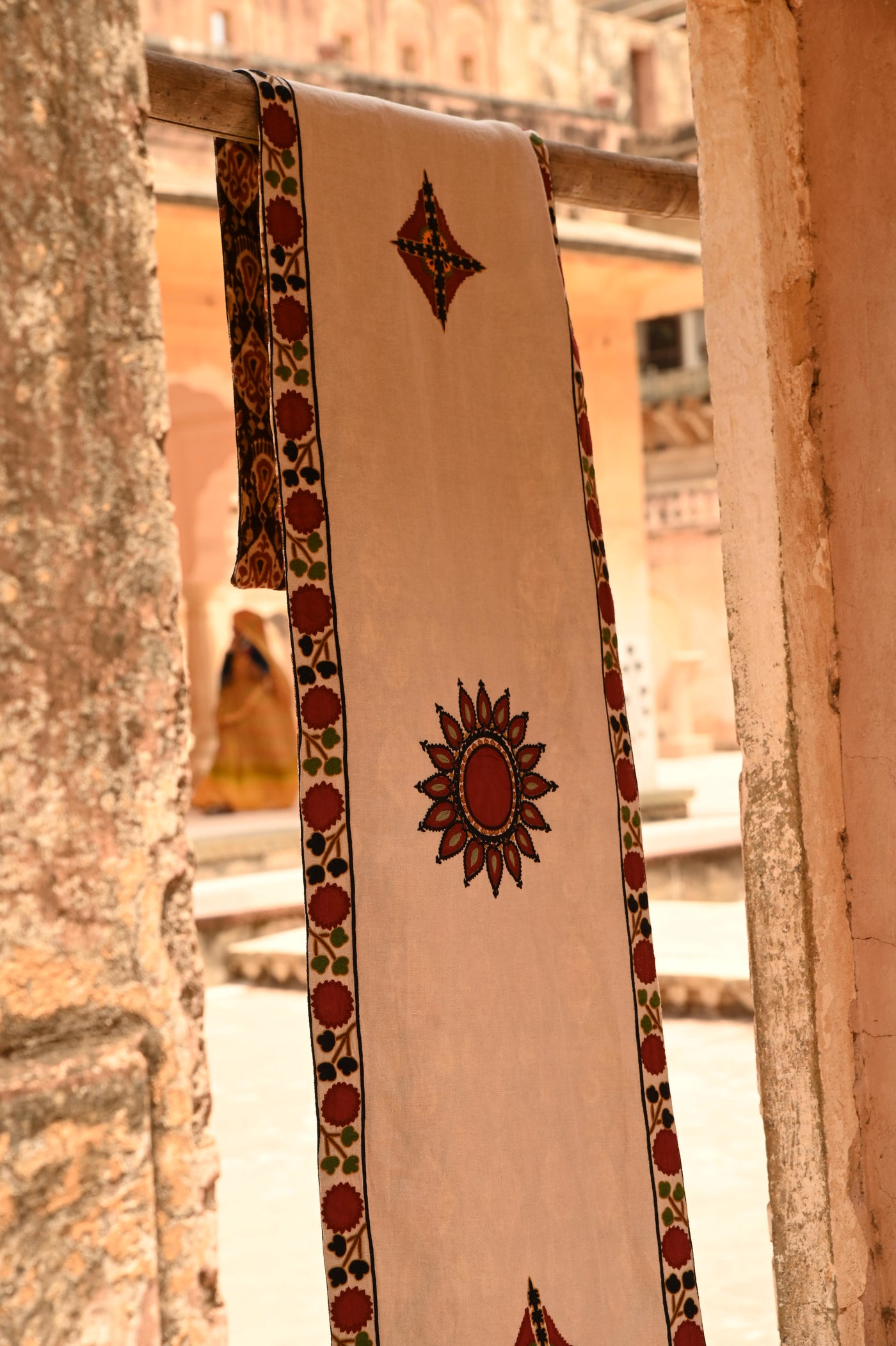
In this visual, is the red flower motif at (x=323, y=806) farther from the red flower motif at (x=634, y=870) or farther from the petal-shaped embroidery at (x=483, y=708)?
the red flower motif at (x=634, y=870)

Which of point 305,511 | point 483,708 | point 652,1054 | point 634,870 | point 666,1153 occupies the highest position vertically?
point 305,511

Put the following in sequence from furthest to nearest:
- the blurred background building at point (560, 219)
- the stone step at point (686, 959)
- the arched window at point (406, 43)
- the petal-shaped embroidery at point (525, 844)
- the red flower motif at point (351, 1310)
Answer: the arched window at point (406, 43) → the blurred background building at point (560, 219) → the stone step at point (686, 959) → the petal-shaped embroidery at point (525, 844) → the red flower motif at point (351, 1310)

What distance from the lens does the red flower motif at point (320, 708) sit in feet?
5.14

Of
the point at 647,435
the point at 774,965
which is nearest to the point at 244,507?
the point at 774,965

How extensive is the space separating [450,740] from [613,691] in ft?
0.88

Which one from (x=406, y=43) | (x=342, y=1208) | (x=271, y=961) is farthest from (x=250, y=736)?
(x=342, y=1208)

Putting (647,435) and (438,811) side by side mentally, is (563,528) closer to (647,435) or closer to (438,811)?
(438,811)

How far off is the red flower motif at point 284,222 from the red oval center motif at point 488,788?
606 millimetres

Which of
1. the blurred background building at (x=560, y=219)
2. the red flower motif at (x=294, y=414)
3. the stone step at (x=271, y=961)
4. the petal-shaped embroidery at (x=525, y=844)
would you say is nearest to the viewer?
the red flower motif at (x=294, y=414)

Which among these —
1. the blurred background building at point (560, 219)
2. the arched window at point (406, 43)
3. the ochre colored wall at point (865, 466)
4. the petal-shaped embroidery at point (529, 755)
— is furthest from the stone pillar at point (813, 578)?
the arched window at point (406, 43)

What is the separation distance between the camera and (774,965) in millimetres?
1871

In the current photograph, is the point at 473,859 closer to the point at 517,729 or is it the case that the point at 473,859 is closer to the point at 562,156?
the point at 517,729

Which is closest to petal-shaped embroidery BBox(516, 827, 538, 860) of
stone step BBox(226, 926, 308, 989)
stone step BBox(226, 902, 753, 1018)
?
stone step BBox(226, 902, 753, 1018)

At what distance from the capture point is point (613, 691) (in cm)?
183
